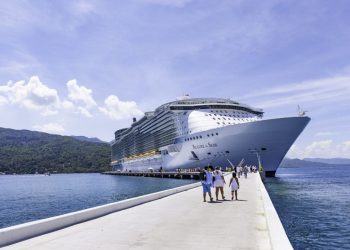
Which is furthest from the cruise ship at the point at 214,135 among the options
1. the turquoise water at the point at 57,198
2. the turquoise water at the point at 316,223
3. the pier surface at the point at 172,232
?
the pier surface at the point at 172,232

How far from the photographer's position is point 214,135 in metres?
56.2

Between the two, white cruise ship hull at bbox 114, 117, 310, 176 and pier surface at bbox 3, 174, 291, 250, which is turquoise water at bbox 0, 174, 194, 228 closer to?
white cruise ship hull at bbox 114, 117, 310, 176

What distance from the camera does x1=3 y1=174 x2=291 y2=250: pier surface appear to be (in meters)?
8.05

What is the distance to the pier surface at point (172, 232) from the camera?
26.4 ft

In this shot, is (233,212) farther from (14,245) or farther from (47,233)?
(14,245)

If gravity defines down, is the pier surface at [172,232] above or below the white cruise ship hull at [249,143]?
below

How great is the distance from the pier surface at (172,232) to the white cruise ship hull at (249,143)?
38792mm

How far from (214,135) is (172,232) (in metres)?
47.1

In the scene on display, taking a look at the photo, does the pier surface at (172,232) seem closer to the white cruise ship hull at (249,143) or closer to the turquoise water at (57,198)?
the turquoise water at (57,198)

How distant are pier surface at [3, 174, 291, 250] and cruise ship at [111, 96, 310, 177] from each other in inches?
1547

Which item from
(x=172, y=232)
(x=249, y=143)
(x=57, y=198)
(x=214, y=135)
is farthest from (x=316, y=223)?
(x=214, y=135)

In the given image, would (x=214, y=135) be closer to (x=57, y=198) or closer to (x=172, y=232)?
(x=57, y=198)

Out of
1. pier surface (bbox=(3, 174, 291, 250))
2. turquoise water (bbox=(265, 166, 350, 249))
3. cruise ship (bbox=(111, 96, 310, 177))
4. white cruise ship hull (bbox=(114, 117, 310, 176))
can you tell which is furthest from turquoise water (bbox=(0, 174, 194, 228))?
turquoise water (bbox=(265, 166, 350, 249))

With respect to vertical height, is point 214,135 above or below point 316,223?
above
